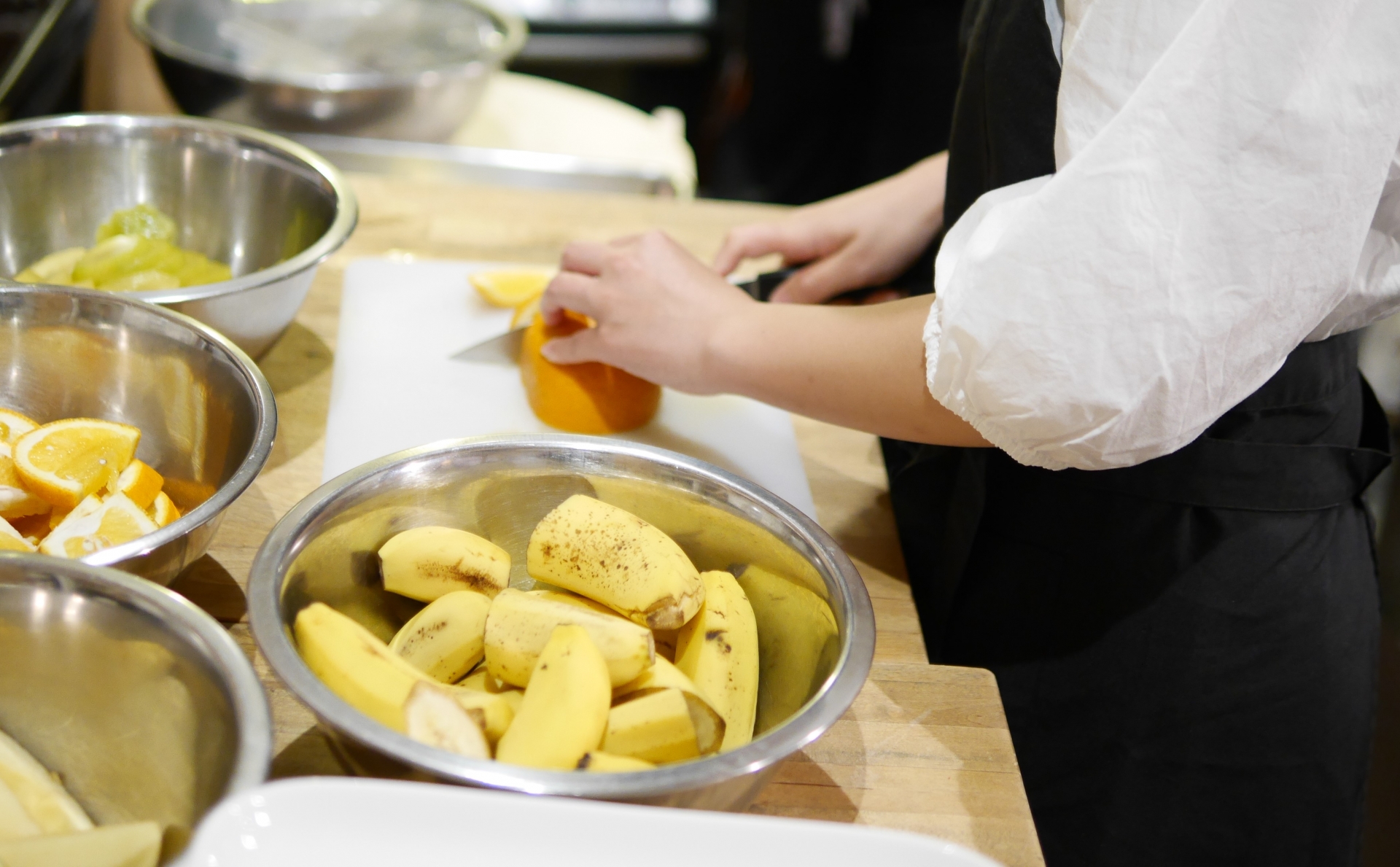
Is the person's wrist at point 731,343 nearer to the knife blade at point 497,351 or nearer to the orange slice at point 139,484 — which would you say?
the knife blade at point 497,351

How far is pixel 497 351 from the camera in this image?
1.17m

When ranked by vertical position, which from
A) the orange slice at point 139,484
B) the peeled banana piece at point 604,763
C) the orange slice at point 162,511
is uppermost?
the peeled banana piece at point 604,763

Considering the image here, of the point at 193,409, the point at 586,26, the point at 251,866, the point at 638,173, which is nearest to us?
the point at 251,866

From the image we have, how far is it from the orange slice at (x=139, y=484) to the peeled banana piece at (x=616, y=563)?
262mm

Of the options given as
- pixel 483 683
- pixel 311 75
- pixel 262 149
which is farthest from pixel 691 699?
pixel 311 75

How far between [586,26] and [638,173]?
5.83ft

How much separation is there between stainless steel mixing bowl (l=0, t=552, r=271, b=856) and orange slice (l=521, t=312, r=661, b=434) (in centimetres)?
51

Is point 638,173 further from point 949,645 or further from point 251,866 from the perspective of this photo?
point 251,866

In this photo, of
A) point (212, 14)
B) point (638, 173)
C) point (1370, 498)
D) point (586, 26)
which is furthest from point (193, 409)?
point (586, 26)

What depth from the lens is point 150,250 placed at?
106 cm

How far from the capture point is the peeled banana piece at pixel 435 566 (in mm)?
725

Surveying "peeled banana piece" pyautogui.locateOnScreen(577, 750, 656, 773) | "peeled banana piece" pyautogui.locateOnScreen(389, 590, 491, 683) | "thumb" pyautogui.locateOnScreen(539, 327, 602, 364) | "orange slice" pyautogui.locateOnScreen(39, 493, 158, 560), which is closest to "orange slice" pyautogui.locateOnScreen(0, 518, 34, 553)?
"orange slice" pyautogui.locateOnScreen(39, 493, 158, 560)

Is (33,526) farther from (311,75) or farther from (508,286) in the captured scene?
(311,75)

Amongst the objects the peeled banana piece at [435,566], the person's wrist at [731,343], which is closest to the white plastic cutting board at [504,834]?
the peeled banana piece at [435,566]
